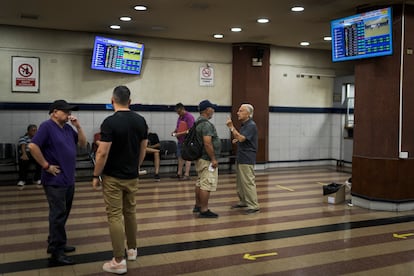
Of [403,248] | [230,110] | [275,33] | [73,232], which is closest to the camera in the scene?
[403,248]

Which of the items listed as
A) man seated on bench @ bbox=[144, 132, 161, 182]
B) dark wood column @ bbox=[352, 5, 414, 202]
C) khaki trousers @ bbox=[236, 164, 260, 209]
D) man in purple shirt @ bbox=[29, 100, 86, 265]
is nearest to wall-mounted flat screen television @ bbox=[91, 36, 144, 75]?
man seated on bench @ bbox=[144, 132, 161, 182]

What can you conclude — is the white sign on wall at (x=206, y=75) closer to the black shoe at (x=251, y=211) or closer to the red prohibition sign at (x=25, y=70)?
the red prohibition sign at (x=25, y=70)

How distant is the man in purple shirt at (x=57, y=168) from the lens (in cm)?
428

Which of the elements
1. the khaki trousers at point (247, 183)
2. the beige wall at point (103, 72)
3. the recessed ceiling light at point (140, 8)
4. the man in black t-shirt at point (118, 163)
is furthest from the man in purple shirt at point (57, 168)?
the beige wall at point (103, 72)

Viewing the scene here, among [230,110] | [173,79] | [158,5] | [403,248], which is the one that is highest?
[158,5]

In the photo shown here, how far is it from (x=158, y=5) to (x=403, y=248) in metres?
5.37

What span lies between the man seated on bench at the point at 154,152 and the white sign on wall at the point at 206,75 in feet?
6.90

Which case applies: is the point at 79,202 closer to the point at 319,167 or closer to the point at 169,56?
the point at 169,56

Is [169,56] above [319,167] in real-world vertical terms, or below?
above

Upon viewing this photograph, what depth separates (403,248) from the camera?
5082mm

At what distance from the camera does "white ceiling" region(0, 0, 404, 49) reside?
7367mm

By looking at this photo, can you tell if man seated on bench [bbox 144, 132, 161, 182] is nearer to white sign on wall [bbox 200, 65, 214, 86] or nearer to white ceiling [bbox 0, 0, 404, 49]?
white sign on wall [bbox 200, 65, 214, 86]

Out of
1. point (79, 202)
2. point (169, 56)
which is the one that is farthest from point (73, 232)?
point (169, 56)

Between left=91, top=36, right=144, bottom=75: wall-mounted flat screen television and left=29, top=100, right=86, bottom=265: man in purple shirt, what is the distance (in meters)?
5.86
